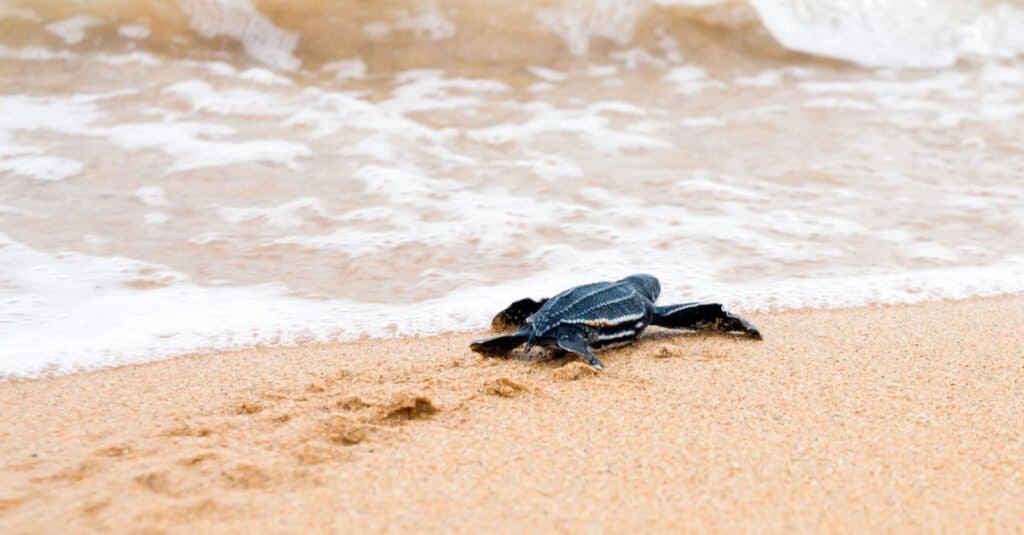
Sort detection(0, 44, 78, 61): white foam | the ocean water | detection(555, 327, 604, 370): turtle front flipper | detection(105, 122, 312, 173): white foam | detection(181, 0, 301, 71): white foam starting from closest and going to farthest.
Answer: detection(555, 327, 604, 370): turtle front flipper → the ocean water → detection(105, 122, 312, 173): white foam → detection(0, 44, 78, 61): white foam → detection(181, 0, 301, 71): white foam

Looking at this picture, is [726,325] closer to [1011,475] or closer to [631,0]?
[1011,475]

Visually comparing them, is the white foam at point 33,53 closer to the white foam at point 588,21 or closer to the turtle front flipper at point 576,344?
the white foam at point 588,21

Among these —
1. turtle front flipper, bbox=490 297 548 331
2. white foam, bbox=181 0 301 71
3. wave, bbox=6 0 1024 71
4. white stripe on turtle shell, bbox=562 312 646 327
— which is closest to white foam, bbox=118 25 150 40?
wave, bbox=6 0 1024 71

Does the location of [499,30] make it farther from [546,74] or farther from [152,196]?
[152,196]

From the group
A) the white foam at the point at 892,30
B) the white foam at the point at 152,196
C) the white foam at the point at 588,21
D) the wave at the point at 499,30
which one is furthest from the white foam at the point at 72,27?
the white foam at the point at 892,30

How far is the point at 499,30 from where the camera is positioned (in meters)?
7.76

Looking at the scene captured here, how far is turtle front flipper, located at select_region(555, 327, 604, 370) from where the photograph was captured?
280cm

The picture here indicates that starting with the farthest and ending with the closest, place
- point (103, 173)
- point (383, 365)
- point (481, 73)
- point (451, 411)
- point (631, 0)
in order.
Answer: point (631, 0) → point (481, 73) → point (103, 173) → point (383, 365) → point (451, 411)

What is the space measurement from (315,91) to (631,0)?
3014 mm

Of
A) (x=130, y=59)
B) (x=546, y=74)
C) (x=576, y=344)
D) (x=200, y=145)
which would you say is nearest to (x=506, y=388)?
(x=576, y=344)

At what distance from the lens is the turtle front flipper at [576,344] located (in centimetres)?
280

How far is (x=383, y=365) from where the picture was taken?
9.80 ft

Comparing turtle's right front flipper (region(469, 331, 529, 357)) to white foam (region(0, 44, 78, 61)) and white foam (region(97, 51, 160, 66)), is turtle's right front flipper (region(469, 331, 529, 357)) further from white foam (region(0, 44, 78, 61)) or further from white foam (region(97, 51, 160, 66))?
white foam (region(0, 44, 78, 61))

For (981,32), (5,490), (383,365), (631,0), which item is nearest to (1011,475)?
(383,365)
